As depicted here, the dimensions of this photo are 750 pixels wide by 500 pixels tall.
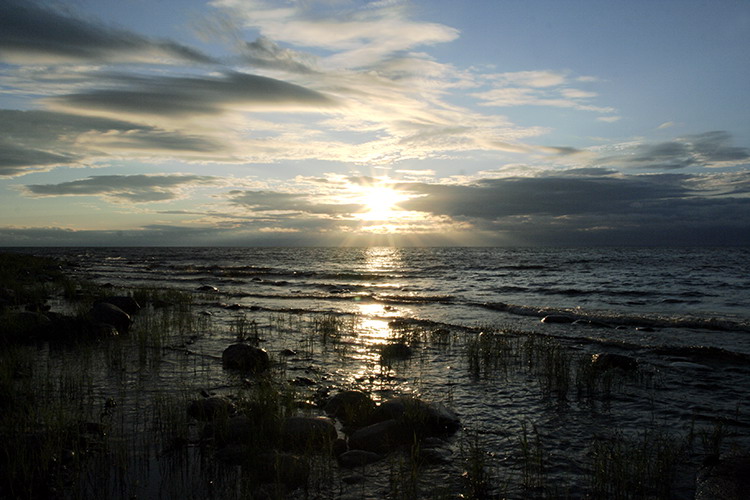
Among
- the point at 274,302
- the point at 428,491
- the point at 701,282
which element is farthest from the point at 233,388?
the point at 701,282

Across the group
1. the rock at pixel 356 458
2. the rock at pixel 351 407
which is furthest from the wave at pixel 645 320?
the rock at pixel 356 458

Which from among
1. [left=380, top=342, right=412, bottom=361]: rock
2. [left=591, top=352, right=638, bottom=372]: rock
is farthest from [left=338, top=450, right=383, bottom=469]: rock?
[left=591, top=352, right=638, bottom=372]: rock

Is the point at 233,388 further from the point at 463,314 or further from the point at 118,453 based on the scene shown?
the point at 463,314

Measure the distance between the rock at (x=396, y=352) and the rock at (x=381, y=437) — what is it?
223 inches

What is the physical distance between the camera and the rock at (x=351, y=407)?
8.31m

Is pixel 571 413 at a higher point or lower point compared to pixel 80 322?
lower

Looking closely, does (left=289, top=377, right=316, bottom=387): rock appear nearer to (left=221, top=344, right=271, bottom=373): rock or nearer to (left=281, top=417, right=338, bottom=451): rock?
(left=221, top=344, right=271, bottom=373): rock

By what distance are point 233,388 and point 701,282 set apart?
44675 mm

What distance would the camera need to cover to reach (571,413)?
9.03 meters

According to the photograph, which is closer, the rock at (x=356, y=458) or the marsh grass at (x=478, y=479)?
the marsh grass at (x=478, y=479)

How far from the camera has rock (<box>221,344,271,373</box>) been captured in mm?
11758

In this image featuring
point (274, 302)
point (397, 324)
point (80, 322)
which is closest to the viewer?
point (80, 322)

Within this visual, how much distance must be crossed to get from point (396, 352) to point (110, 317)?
33.3 ft

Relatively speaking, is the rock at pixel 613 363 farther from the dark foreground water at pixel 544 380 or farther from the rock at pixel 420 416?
the rock at pixel 420 416
